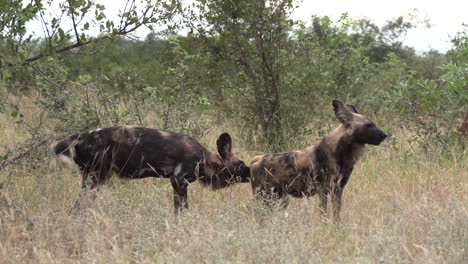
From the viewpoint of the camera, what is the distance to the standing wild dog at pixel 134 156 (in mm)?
4910

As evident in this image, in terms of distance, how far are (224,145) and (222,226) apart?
1150 millimetres

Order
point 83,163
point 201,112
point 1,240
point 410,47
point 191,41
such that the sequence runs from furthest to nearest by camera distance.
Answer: point 410,47 < point 201,112 < point 191,41 < point 83,163 < point 1,240

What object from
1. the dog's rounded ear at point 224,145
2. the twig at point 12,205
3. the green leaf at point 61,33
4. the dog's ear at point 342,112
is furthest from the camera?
the dog's rounded ear at point 224,145

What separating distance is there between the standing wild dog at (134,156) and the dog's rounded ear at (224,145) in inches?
9.4

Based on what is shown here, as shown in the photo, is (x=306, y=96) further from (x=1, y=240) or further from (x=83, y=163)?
(x=1, y=240)

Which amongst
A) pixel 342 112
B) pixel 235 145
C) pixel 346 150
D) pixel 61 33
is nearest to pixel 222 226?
pixel 346 150

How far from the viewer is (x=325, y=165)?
498cm

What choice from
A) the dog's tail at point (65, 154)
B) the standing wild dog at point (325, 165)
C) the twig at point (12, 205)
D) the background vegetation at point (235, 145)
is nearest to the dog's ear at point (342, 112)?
the standing wild dog at point (325, 165)

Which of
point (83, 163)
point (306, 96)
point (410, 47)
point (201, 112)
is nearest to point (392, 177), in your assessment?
point (306, 96)

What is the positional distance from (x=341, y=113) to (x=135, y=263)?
213 centimetres

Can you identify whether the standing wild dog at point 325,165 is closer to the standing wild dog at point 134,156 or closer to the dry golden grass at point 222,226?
the dry golden grass at point 222,226

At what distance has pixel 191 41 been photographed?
781 centimetres

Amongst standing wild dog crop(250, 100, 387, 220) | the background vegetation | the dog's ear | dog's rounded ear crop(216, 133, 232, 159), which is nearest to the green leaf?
the background vegetation

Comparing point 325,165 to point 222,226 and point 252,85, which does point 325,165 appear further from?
point 252,85
